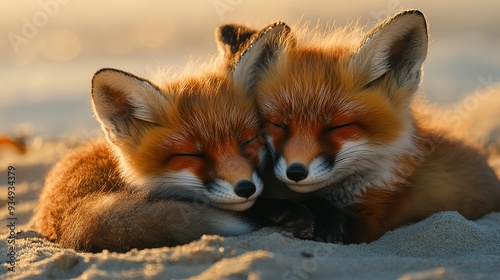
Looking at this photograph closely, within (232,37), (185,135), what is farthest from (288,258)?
(232,37)

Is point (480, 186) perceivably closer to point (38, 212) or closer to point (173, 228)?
point (173, 228)

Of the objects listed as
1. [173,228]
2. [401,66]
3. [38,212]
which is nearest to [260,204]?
[173,228]

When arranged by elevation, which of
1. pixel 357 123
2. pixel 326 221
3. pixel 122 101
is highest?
pixel 122 101

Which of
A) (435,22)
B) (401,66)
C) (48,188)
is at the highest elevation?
(401,66)

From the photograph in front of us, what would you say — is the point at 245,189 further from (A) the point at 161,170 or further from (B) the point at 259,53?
(B) the point at 259,53

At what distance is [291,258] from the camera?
8.70ft

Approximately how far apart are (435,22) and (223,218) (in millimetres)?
11968

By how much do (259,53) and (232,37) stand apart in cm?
61

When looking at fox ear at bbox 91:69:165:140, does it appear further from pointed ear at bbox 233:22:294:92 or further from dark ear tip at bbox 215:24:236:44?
dark ear tip at bbox 215:24:236:44

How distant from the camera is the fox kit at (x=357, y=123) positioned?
10.9ft

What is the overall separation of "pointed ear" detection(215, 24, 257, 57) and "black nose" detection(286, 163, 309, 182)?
114cm

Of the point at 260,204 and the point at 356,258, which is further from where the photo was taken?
the point at 260,204

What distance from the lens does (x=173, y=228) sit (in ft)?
10.0

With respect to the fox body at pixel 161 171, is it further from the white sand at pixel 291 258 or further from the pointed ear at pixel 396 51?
the pointed ear at pixel 396 51
